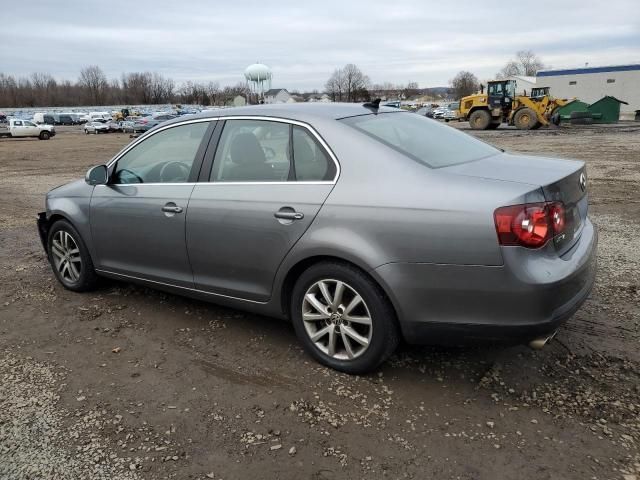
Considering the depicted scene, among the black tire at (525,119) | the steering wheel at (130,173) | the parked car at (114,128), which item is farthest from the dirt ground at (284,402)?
the parked car at (114,128)

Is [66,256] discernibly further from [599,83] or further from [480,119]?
[599,83]

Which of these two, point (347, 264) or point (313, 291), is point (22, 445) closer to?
point (313, 291)

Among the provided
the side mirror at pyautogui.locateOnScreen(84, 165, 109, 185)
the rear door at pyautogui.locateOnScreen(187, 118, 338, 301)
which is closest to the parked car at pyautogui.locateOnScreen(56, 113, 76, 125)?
the side mirror at pyautogui.locateOnScreen(84, 165, 109, 185)

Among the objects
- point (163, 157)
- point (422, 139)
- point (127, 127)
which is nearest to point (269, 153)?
point (422, 139)

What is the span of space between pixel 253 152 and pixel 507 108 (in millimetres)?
31796

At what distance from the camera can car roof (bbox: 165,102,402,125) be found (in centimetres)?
350

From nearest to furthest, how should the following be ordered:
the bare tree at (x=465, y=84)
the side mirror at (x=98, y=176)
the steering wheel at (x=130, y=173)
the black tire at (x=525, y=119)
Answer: the steering wheel at (x=130, y=173), the side mirror at (x=98, y=176), the black tire at (x=525, y=119), the bare tree at (x=465, y=84)

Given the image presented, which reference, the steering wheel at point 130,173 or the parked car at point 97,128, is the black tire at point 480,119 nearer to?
the steering wheel at point 130,173

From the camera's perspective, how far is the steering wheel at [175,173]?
399 centimetres

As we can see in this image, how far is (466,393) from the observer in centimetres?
313

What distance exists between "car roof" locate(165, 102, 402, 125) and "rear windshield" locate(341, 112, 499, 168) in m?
0.08

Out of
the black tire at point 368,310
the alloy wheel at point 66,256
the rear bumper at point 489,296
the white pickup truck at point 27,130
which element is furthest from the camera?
the white pickup truck at point 27,130

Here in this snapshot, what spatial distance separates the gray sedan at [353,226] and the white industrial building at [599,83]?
205 feet

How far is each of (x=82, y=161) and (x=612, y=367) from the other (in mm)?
21295
